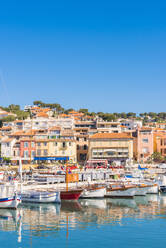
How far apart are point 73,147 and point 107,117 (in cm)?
4864

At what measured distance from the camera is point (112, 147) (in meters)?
92.4

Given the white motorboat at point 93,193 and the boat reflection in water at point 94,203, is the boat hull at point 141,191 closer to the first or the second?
the white motorboat at point 93,193

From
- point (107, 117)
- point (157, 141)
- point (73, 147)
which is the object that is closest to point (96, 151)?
point (73, 147)

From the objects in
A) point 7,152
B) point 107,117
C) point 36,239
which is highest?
point 107,117

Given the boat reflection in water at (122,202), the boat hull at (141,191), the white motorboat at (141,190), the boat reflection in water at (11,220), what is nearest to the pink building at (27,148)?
the white motorboat at (141,190)

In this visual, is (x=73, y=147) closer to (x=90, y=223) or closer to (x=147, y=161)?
(x=147, y=161)

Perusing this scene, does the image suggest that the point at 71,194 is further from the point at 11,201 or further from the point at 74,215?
the point at 11,201

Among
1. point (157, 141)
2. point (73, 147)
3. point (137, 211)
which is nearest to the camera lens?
point (137, 211)

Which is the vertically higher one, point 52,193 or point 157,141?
point 157,141

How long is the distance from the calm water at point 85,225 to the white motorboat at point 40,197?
31.9 inches

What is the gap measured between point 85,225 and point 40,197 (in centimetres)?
1298

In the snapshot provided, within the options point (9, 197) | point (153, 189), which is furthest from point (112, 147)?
point (9, 197)

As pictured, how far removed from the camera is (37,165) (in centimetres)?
8550

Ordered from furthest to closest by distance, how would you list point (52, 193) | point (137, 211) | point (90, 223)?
point (52, 193) < point (137, 211) < point (90, 223)
